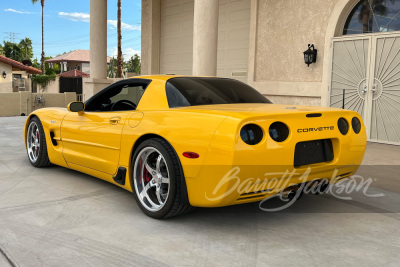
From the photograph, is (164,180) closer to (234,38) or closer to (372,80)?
(372,80)

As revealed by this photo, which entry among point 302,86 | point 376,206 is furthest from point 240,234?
point 302,86

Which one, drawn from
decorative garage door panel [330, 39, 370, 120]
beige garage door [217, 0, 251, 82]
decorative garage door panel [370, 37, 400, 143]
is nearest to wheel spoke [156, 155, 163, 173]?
decorative garage door panel [330, 39, 370, 120]

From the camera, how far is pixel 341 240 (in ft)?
11.2

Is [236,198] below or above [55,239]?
above

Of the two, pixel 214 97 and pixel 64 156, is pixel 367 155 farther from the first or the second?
pixel 64 156

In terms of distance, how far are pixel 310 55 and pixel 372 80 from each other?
165 cm

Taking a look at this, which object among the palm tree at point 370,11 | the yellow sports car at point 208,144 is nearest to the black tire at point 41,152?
the yellow sports car at point 208,144

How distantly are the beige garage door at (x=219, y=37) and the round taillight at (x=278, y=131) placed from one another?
9.44 meters

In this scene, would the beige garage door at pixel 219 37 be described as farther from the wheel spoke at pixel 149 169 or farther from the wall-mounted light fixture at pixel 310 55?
the wheel spoke at pixel 149 169

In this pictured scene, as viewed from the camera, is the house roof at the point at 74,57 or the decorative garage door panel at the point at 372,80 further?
the house roof at the point at 74,57

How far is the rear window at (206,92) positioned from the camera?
406 cm

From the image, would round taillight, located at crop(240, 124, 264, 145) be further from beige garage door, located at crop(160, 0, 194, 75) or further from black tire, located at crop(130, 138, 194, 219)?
beige garage door, located at crop(160, 0, 194, 75)

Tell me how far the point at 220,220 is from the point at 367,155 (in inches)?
179

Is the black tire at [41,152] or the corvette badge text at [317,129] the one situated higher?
the corvette badge text at [317,129]
